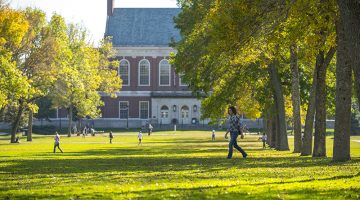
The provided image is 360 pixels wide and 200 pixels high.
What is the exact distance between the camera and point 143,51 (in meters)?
108

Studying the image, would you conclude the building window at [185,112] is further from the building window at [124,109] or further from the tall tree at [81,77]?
the tall tree at [81,77]

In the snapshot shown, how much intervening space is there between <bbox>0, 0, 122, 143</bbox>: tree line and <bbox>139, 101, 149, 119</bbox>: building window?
25.8 metres

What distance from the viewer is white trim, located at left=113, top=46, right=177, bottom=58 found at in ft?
351

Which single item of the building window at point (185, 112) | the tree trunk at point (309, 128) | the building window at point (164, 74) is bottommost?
the tree trunk at point (309, 128)

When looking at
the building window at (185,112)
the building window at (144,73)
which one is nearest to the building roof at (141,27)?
the building window at (144,73)

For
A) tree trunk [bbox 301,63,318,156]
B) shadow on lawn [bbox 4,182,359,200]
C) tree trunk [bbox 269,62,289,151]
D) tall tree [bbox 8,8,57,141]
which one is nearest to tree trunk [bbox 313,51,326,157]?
tree trunk [bbox 301,63,318,156]

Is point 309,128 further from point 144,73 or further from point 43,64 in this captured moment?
point 144,73

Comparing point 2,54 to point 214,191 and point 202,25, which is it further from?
point 214,191

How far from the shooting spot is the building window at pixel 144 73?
4257 inches

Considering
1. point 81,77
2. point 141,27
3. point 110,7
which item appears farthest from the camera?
point 110,7

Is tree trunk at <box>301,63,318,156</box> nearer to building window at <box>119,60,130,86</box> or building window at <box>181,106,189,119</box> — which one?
building window at <box>181,106,189,119</box>

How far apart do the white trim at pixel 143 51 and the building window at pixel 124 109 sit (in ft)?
23.4

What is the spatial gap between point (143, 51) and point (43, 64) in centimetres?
5608

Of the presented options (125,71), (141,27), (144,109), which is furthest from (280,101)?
(141,27)
